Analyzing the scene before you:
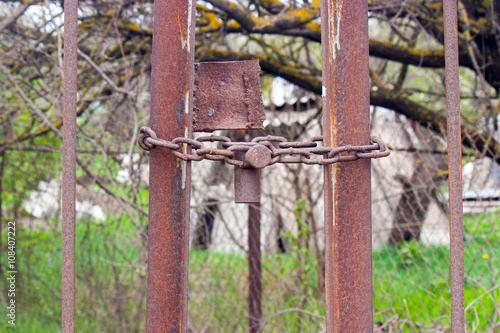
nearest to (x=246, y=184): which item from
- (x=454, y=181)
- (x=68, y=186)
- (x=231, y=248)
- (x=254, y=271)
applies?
(x=68, y=186)

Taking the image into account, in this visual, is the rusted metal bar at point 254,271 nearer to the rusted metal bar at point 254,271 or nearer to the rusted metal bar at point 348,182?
the rusted metal bar at point 254,271

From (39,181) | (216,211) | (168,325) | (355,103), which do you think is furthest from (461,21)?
(39,181)

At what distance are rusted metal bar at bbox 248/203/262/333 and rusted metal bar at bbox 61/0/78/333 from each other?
7.08ft

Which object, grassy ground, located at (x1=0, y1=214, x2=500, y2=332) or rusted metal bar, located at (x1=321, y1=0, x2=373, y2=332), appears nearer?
rusted metal bar, located at (x1=321, y1=0, x2=373, y2=332)

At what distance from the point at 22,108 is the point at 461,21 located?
3536 millimetres

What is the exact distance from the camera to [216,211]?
378 cm

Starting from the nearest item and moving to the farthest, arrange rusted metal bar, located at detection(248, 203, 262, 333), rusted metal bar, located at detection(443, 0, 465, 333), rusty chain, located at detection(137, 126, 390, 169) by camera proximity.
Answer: rusty chain, located at detection(137, 126, 390, 169) < rusted metal bar, located at detection(443, 0, 465, 333) < rusted metal bar, located at detection(248, 203, 262, 333)

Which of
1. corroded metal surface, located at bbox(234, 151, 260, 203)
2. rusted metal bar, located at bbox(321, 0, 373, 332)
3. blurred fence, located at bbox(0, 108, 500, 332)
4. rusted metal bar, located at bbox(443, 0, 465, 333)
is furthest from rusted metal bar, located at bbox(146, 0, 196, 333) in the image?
blurred fence, located at bbox(0, 108, 500, 332)

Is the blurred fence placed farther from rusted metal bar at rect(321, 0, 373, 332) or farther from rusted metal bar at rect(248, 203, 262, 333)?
rusted metal bar at rect(321, 0, 373, 332)

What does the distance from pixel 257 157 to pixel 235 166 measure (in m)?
0.08

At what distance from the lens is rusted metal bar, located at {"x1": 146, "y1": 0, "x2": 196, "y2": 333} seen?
108cm

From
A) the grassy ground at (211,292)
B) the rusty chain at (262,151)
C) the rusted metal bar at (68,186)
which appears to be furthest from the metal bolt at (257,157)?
the grassy ground at (211,292)

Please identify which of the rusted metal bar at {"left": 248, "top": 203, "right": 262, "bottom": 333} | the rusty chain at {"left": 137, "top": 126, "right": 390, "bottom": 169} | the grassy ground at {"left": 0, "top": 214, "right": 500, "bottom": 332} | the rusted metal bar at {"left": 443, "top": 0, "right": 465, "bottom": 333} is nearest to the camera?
the rusty chain at {"left": 137, "top": 126, "right": 390, "bottom": 169}

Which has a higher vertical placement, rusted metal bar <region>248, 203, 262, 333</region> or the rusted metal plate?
the rusted metal plate
